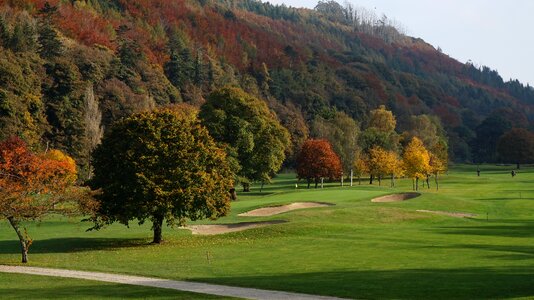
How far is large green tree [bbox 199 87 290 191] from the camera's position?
246ft

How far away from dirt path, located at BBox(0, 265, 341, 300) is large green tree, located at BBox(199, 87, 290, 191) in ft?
140

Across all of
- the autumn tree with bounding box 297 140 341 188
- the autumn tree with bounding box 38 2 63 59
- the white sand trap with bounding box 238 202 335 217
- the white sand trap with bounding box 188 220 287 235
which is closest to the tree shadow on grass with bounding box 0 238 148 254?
the white sand trap with bounding box 188 220 287 235

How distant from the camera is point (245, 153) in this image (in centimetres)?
7769

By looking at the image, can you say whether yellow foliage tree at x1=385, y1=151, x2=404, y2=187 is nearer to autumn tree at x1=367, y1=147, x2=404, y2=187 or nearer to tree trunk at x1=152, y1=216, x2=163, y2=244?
autumn tree at x1=367, y1=147, x2=404, y2=187

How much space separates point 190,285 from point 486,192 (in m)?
67.2

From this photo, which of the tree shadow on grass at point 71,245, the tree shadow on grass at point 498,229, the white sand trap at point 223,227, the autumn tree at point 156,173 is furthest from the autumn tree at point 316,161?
the tree shadow on grass at point 71,245

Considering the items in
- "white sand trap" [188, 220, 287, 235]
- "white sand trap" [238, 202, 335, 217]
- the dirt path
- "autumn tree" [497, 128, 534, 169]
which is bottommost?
"white sand trap" [188, 220, 287, 235]

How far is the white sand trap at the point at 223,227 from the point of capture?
4972cm

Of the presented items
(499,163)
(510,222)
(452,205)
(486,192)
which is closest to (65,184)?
(510,222)

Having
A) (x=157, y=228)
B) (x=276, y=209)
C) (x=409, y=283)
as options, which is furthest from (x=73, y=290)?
(x=276, y=209)

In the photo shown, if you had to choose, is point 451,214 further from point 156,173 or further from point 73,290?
point 73,290

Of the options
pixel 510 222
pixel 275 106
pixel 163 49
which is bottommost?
pixel 510 222

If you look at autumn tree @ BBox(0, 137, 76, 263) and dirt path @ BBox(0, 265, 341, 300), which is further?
autumn tree @ BBox(0, 137, 76, 263)

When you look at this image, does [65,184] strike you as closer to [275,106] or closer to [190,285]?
[190,285]
